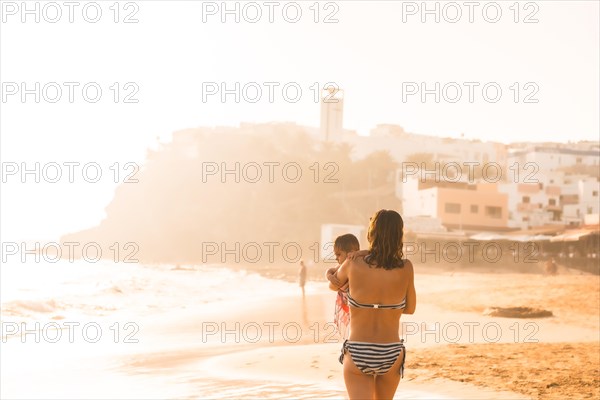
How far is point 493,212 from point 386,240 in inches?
2592

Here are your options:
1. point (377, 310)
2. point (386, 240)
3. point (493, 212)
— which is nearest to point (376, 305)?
point (377, 310)

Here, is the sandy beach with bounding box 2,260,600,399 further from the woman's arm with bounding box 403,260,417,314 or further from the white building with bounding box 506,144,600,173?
the white building with bounding box 506,144,600,173

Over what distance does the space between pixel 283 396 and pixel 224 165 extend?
108217 millimetres

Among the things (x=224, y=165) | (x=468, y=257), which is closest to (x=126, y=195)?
(x=224, y=165)

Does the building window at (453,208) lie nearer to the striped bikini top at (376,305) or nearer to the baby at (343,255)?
the baby at (343,255)

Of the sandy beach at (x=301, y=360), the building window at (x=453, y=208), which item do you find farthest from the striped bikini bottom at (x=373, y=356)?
the building window at (x=453, y=208)

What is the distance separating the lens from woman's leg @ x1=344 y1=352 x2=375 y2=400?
4230 millimetres

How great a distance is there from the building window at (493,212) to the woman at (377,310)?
6498 cm

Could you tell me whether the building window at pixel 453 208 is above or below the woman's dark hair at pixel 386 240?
below

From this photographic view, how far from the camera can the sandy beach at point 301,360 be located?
31.7ft

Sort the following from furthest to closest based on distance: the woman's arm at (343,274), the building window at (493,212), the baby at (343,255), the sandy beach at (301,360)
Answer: the building window at (493,212), the sandy beach at (301,360), the baby at (343,255), the woman's arm at (343,274)

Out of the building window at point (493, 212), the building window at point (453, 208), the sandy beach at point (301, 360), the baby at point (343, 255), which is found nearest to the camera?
the baby at point (343, 255)

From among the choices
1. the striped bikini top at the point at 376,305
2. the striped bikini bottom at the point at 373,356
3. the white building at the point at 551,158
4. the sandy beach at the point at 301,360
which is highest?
the white building at the point at 551,158

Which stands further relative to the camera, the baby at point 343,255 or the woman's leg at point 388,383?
the baby at point 343,255
